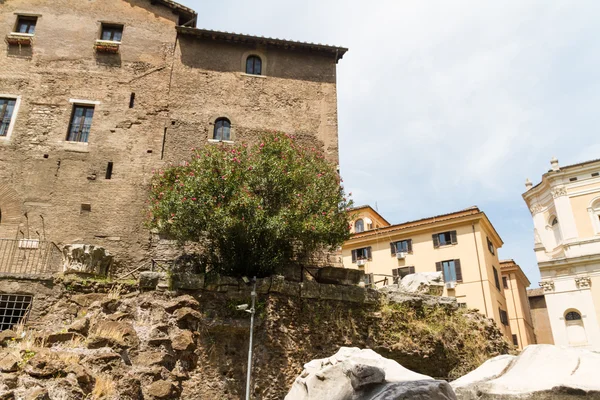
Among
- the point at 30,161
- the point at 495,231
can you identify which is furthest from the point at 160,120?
the point at 495,231

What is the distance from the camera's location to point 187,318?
1170 cm

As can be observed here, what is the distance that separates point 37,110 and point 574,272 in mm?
33533

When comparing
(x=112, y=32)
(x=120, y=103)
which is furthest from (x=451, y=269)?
(x=112, y=32)

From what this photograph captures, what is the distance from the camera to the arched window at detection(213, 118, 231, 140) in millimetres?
18281

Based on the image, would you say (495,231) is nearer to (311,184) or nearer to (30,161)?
(311,184)

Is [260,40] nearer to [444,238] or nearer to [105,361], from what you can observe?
[105,361]

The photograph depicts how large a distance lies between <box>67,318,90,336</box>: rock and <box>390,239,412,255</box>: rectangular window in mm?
22143

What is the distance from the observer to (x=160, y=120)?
59.2ft

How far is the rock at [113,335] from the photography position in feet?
33.6

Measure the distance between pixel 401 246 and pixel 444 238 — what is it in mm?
2703

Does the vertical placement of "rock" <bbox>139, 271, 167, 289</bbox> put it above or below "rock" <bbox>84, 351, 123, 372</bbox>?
above

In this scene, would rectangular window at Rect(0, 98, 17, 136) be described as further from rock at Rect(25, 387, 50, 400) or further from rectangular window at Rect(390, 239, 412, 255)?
rectangular window at Rect(390, 239, 412, 255)

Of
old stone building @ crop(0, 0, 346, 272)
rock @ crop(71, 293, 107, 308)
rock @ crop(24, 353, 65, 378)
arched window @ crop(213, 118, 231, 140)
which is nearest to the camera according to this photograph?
rock @ crop(24, 353, 65, 378)

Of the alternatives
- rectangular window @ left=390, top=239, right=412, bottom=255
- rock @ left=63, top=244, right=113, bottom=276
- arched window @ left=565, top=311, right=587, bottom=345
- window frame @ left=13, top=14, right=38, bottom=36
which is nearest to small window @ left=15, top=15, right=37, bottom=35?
window frame @ left=13, top=14, right=38, bottom=36
